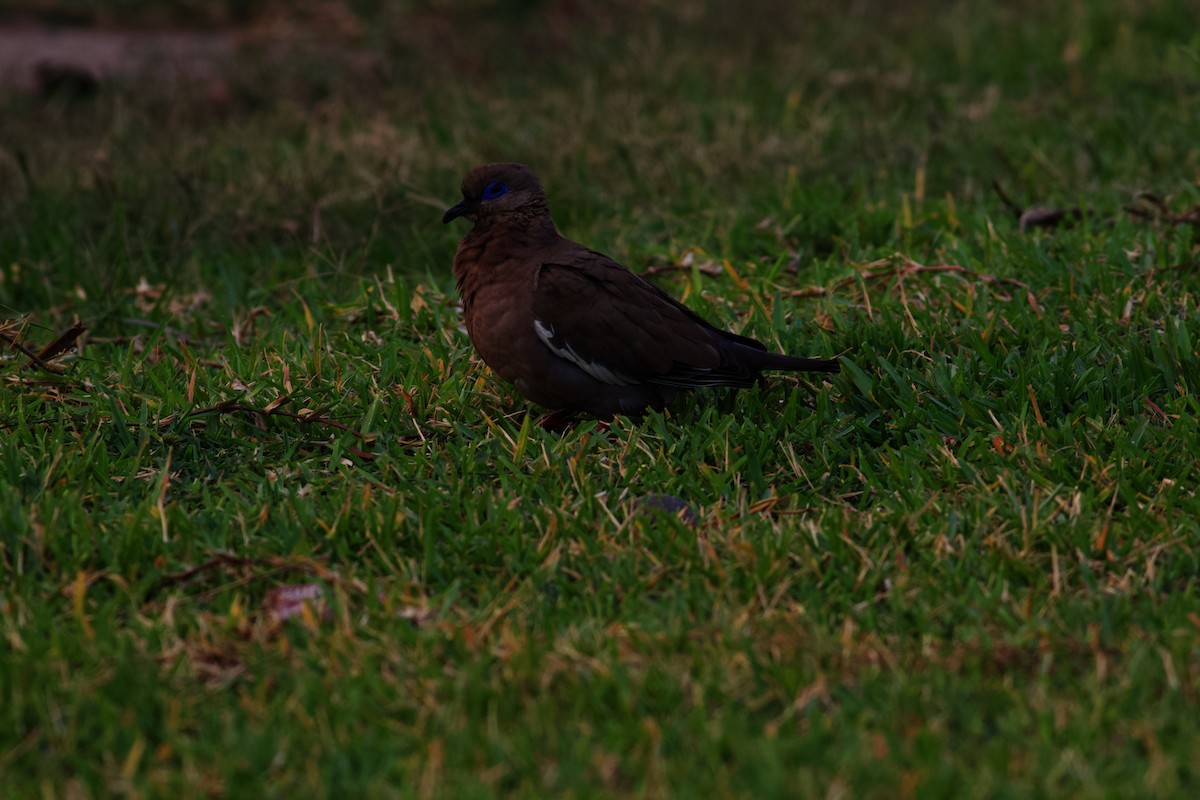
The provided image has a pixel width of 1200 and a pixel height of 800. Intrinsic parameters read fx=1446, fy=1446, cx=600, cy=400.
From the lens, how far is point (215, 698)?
3.09m

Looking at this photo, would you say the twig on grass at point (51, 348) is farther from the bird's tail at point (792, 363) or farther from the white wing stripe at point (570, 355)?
the bird's tail at point (792, 363)

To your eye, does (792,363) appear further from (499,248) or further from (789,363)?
(499,248)

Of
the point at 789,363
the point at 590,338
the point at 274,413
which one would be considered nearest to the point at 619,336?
the point at 590,338

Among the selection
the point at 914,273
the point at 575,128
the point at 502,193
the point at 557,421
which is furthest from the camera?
the point at 575,128

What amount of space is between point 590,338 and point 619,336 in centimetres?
10

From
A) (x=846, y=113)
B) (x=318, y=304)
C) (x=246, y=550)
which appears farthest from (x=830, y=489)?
(x=846, y=113)

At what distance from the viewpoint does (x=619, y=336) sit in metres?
4.51

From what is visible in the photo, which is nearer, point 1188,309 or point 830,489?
point 830,489

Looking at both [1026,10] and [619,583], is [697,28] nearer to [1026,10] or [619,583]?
[1026,10]

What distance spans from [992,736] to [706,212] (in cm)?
387

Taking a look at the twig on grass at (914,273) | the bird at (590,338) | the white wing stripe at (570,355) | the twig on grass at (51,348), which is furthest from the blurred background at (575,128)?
the white wing stripe at (570,355)

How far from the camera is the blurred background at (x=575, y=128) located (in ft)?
20.4

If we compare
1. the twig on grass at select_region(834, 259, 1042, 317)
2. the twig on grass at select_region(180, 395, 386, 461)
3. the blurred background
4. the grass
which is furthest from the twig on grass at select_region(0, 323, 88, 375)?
the twig on grass at select_region(834, 259, 1042, 317)

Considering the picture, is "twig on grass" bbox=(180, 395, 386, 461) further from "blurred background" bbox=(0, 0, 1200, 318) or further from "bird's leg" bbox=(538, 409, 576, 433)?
"blurred background" bbox=(0, 0, 1200, 318)
